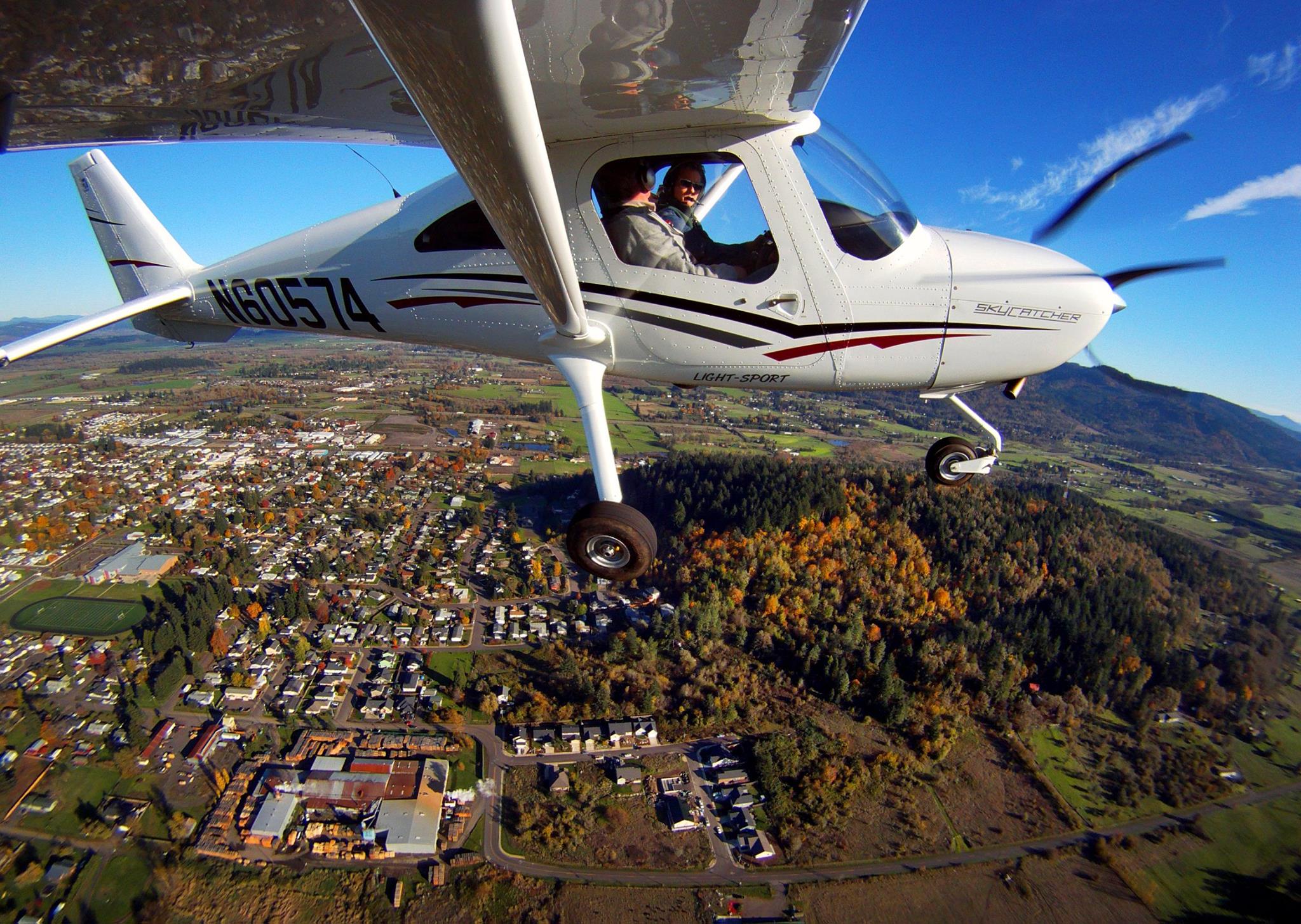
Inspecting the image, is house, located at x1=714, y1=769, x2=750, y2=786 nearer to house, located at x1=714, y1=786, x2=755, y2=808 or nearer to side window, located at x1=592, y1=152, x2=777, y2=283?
house, located at x1=714, y1=786, x2=755, y2=808

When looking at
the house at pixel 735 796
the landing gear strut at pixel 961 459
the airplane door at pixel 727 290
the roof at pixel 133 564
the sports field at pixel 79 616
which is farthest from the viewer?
the roof at pixel 133 564

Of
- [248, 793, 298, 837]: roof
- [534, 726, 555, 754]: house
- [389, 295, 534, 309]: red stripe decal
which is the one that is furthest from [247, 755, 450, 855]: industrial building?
[389, 295, 534, 309]: red stripe decal

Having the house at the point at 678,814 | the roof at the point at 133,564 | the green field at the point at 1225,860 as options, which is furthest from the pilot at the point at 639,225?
the roof at the point at 133,564

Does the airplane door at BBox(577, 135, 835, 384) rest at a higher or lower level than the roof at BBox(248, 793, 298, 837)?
higher

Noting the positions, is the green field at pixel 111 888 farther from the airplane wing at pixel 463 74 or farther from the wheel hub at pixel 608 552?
the airplane wing at pixel 463 74

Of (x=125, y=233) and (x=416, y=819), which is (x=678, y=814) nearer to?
(x=416, y=819)

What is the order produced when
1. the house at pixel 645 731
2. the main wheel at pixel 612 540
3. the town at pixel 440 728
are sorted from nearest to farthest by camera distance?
the main wheel at pixel 612 540 → the town at pixel 440 728 → the house at pixel 645 731

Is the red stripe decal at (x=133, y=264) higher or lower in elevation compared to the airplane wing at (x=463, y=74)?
lower
